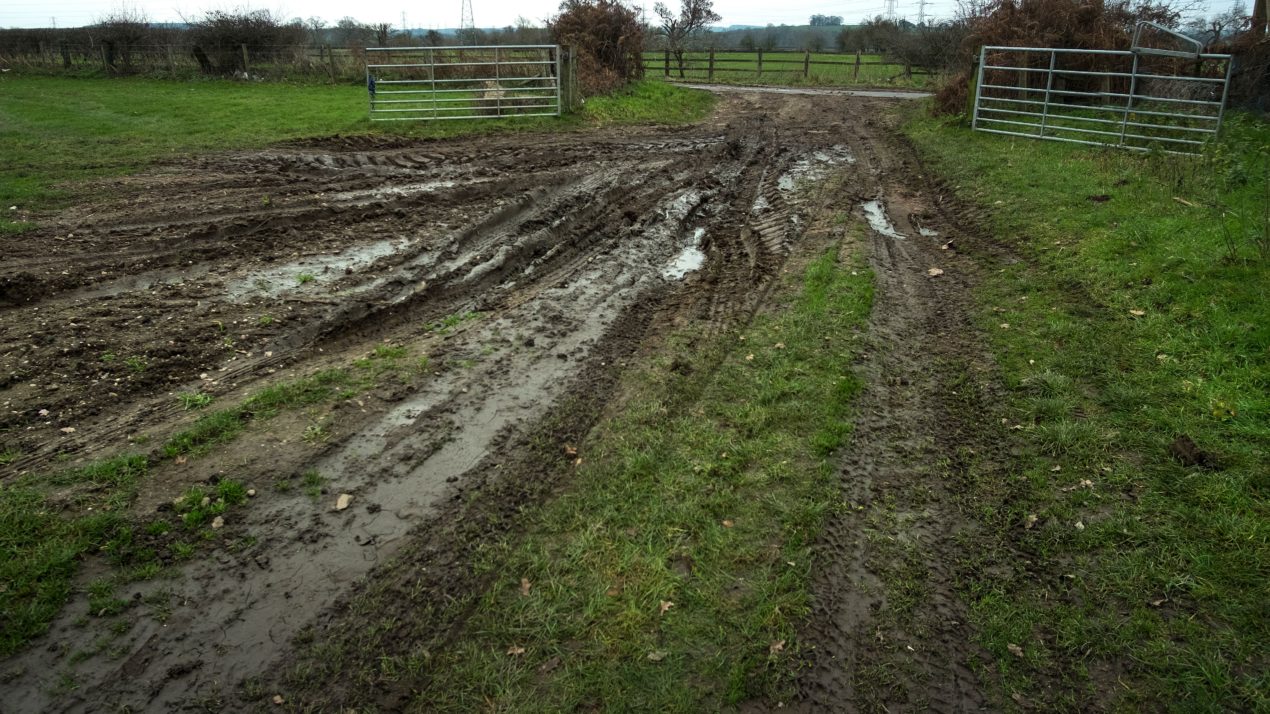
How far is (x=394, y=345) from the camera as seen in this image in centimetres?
621

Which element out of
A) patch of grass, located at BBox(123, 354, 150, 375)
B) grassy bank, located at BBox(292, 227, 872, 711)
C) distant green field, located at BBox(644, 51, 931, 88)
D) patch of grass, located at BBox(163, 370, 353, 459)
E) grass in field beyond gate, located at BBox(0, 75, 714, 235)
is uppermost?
distant green field, located at BBox(644, 51, 931, 88)

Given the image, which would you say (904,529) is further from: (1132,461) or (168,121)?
(168,121)

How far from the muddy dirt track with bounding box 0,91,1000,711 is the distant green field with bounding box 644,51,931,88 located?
19.9 metres

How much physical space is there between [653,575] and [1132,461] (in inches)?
125

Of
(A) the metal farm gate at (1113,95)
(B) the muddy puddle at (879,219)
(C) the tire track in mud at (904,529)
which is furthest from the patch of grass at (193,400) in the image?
(A) the metal farm gate at (1113,95)

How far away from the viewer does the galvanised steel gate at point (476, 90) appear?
56.8ft

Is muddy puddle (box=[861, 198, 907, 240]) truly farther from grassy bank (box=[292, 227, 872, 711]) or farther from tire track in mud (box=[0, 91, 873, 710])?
grassy bank (box=[292, 227, 872, 711])

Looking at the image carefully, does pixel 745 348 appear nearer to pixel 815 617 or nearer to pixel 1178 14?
pixel 815 617

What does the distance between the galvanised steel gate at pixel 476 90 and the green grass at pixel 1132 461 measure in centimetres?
1266

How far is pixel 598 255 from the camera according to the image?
28.2 feet

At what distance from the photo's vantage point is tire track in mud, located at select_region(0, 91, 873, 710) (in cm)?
357

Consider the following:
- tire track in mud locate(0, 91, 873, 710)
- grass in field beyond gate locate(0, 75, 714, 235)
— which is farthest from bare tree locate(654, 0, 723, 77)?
tire track in mud locate(0, 91, 873, 710)

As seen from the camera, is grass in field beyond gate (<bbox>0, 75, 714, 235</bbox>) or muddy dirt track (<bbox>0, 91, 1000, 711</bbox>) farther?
grass in field beyond gate (<bbox>0, 75, 714, 235</bbox>)

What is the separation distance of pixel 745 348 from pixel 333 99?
65.8 ft
